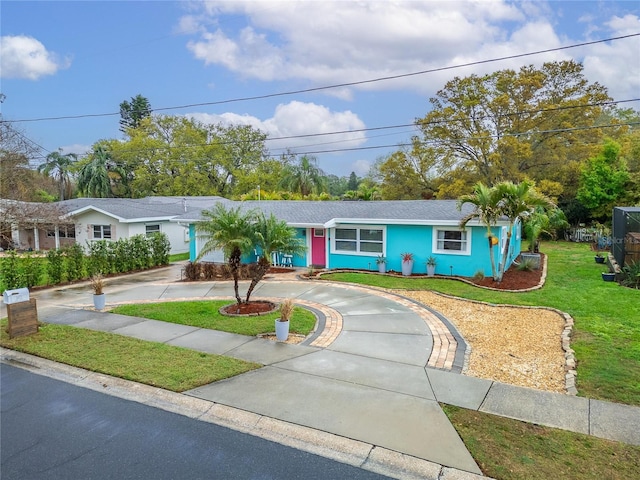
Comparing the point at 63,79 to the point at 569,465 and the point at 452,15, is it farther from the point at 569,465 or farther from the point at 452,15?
the point at 569,465

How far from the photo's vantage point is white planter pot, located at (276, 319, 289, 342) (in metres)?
7.62

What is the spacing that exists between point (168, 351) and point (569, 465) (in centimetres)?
601

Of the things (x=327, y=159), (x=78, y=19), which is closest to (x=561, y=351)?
(x=78, y=19)

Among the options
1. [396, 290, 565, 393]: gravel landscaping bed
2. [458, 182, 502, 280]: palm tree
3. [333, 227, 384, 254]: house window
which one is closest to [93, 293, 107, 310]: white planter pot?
[396, 290, 565, 393]: gravel landscaping bed

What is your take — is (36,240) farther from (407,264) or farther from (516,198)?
(516,198)

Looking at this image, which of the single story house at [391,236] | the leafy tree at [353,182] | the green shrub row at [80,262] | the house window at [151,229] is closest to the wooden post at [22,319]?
the green shrub row at [80,262]

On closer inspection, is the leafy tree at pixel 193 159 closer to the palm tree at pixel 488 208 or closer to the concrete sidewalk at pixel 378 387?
the palm tree at pixel 488 208

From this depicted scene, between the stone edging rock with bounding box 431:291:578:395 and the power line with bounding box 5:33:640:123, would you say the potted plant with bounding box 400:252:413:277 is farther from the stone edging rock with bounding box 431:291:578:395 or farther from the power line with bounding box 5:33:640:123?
the power line with bounding box 5:33:640:123

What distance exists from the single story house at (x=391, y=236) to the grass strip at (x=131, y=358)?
278 inches

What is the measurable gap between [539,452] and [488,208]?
998cm

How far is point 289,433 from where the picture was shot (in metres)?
4.45

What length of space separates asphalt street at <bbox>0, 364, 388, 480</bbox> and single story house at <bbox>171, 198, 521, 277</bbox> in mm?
9822

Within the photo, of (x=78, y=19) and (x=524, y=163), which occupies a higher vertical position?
(x=78, y=19)

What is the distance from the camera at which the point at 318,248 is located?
17.4m
